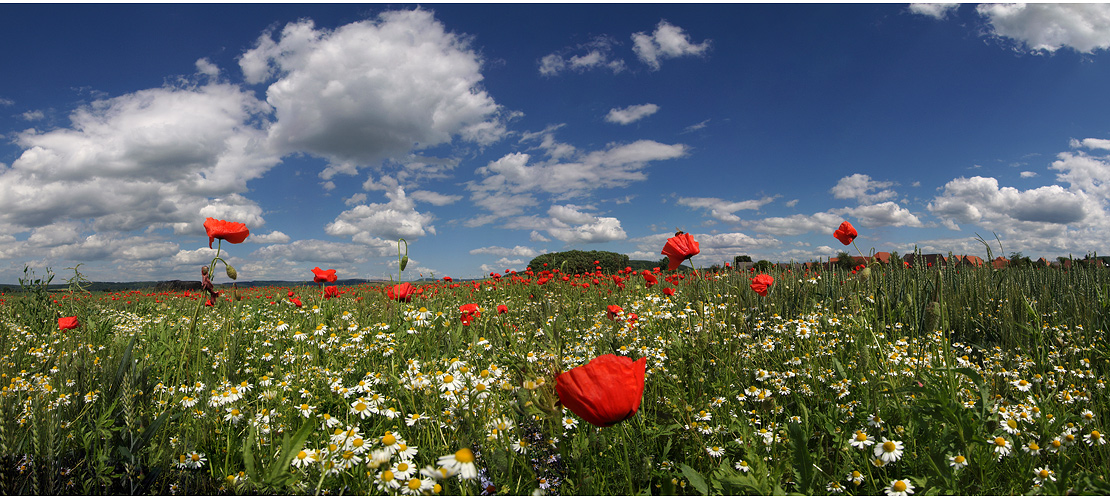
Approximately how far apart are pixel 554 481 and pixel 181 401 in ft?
7.38

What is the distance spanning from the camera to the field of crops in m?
1.80

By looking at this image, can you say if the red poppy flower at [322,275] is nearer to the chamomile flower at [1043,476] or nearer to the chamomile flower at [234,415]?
the chamomile flower at [234,415]

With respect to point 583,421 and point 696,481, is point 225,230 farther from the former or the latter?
point 696,481

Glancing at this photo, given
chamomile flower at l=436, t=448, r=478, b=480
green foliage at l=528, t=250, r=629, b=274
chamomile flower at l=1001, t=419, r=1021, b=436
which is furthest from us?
green foliage at l=528, t=250, r=629, b=274

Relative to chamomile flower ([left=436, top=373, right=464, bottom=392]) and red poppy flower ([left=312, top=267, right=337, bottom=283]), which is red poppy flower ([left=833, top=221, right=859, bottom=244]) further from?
red poppy flower ([left=312, top=267, right=337, bottom=283])

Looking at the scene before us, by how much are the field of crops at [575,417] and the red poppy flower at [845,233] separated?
71cm

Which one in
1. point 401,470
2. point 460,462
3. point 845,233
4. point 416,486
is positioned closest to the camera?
point 460,462

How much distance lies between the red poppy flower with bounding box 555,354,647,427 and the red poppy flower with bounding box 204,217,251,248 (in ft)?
10.4

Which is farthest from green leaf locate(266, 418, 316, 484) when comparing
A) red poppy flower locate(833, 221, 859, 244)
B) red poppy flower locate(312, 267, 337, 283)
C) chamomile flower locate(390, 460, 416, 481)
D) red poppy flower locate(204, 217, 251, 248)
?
red poppy flower locate(312, 267, 337, 283)

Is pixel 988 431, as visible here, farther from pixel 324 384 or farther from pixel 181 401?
pixel 181 401

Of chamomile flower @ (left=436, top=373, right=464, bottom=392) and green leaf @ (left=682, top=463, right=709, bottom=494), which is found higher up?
chamomile flower @ (left=436, top=373, right=464, bottom=392)

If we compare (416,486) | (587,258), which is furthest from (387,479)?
(587,258)

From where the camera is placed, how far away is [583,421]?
7.51ft

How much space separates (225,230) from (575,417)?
2954mm
